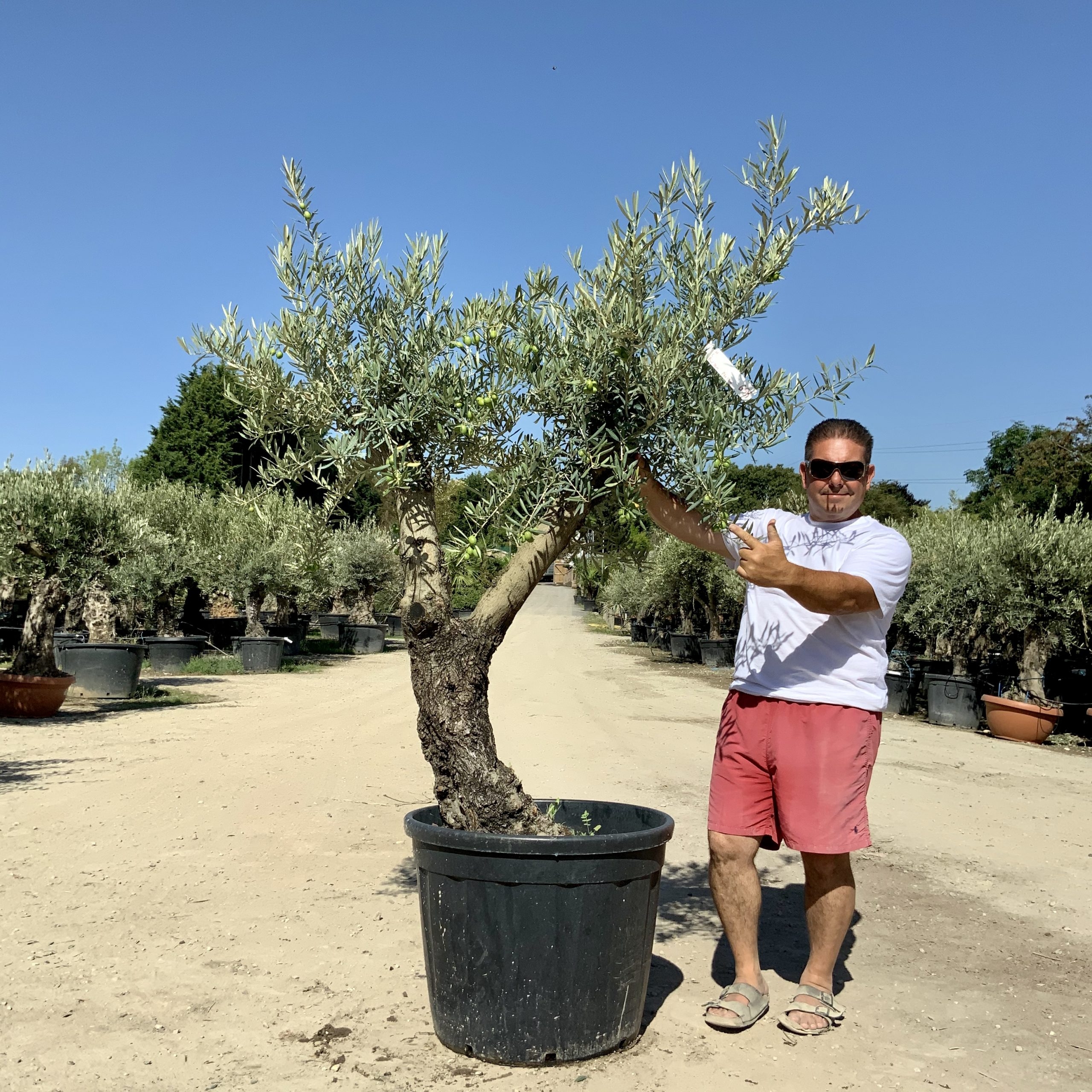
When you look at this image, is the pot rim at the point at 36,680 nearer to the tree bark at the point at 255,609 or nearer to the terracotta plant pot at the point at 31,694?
the terracotta plant pot at the point at 31,694

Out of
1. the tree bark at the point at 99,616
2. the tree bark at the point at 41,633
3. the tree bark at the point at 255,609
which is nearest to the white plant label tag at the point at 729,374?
the tree bark at the point at 41,633

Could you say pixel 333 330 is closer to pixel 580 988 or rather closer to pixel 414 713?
pixel 580 988

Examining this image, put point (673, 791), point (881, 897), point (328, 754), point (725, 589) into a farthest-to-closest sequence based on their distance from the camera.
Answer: point (725, 589) → point (328, 754) → point (673, 791) → point (881, 897)

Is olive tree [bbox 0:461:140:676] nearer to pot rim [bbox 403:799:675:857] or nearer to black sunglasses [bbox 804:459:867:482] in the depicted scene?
pot rim [bbox 403:799:675:857]

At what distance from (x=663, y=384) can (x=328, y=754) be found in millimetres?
8093

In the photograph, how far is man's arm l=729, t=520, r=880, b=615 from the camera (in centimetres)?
321

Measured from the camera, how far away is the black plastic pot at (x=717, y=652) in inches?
1069

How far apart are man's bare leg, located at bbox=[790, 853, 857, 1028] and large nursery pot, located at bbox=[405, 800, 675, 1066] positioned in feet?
2.11

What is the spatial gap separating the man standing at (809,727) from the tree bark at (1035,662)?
44.4ft

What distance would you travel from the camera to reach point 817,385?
3770 mm

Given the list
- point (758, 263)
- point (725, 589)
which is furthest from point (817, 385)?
point (725, 589)

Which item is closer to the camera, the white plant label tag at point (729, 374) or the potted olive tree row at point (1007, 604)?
the white plant label tag at point (729, 374)

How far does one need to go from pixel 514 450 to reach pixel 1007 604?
14.1 metres

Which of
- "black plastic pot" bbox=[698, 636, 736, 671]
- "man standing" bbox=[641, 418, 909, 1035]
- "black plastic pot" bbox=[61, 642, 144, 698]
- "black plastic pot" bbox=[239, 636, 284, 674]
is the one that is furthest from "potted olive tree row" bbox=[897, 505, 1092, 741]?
"black plastic pot" bbox=[239, 636, 284, 674]
